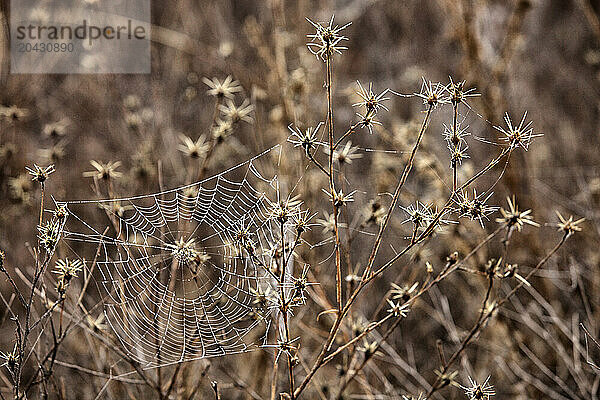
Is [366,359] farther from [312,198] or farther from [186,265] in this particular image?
[312,198]

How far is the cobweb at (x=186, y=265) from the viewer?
1.56m

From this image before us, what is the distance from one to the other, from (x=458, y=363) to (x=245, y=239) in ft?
6.92

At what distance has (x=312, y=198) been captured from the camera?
8.74 feet

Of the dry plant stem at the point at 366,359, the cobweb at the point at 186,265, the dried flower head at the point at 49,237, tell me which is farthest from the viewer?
the cobweb at the point at 186,265

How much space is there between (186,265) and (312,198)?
27.1 inches

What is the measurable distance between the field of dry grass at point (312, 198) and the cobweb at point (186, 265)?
27 millimetres

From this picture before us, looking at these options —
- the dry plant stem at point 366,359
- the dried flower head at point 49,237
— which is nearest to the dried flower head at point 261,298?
the dry plant stem at point 366,359

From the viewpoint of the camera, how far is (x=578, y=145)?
3906mm

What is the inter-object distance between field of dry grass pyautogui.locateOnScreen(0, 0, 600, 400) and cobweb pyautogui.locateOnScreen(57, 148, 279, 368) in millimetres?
27

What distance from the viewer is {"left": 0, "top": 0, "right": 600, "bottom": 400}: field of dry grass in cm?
190

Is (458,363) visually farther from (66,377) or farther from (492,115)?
(66,377)

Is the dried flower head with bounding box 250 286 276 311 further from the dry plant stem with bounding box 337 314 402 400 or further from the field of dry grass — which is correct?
the dry plant stem with bounding box 337 314 402 400

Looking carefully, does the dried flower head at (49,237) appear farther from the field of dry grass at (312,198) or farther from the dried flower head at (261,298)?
the dried flower head at (261,298)

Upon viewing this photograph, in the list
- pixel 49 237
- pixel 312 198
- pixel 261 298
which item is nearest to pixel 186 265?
pixel 312 198
